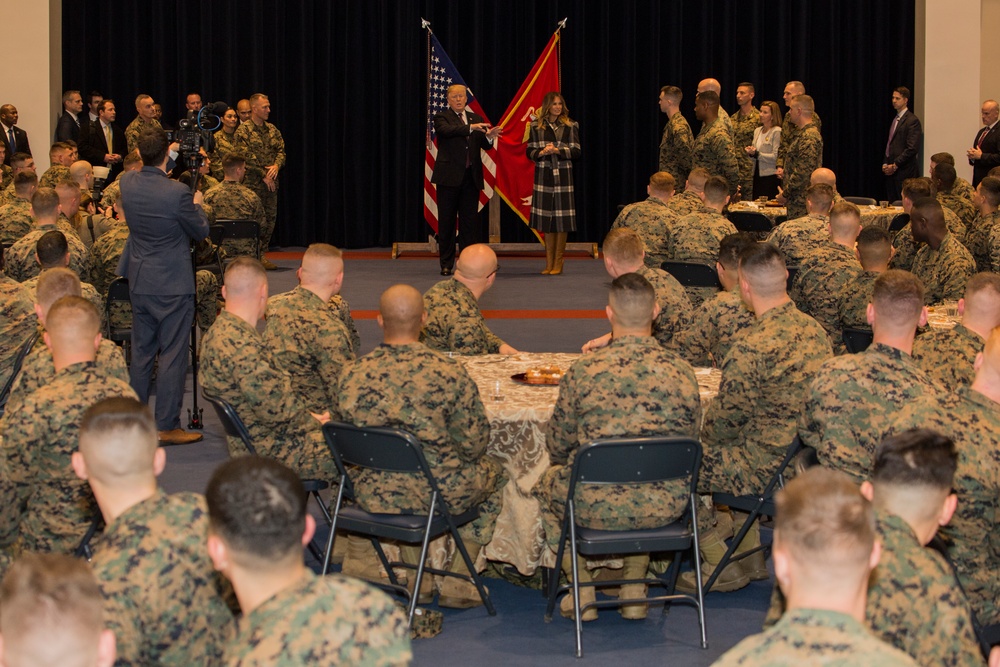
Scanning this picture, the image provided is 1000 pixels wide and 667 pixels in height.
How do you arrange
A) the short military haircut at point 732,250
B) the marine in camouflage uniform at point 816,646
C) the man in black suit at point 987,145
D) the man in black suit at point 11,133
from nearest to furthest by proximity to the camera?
1. the marine in camouflage uniform at point 816,646
2. the short military haircut at point 732,250
3. the man in black suit at point 987,145
4. the man in black suit at point 11,133

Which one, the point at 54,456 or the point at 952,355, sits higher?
the point at 952,355

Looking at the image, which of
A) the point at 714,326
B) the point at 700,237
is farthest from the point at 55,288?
the point at 700,237

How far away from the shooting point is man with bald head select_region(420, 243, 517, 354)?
5891mm

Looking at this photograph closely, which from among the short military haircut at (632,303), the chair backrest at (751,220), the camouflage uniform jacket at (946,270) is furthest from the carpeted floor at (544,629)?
the chair backrest at (751,220)

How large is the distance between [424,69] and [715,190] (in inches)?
327

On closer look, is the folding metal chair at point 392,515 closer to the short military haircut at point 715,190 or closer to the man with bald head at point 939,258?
the man with bald head at point 939,258

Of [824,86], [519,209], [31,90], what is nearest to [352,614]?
[519,209]

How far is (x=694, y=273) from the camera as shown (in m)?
7.62

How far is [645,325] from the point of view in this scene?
4324 mm

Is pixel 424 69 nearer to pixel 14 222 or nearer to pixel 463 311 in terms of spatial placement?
pixel 14 222

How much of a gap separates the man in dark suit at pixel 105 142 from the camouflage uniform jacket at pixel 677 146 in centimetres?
605

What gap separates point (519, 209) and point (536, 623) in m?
10.3

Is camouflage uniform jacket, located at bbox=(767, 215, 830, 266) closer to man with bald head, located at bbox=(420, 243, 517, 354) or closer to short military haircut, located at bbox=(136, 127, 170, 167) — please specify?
man with bald head, located at bbox=(420, 243, 517, 354)

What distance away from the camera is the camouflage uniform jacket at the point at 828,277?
23.4 ft
